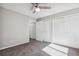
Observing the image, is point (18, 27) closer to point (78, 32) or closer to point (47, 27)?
point (47, 27)

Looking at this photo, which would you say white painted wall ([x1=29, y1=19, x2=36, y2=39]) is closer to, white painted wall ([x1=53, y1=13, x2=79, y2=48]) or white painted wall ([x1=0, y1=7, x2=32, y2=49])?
white painted wall ([x1=0, y1=7, x2=32, y2=49])

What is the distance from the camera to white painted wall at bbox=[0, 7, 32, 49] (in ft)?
9.55

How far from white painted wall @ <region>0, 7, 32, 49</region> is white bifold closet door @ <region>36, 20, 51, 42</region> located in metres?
1.32

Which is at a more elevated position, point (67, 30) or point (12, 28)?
point (12, 28)

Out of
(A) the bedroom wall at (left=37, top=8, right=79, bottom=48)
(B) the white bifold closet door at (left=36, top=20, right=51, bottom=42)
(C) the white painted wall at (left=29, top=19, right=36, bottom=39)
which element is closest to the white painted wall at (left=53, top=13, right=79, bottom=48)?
(A) the bedroom wall at (left=37, top=8, right=79, bottom=48)

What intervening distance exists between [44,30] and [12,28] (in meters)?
2.33

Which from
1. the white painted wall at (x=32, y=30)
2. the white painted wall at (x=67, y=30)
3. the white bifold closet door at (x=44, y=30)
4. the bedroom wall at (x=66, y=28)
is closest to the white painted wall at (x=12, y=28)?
the white bifold closet door at (x=44, y=30)

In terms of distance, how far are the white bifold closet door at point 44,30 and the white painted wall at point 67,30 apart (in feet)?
1.91

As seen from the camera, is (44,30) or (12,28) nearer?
(12,28)

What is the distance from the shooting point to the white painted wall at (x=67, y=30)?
308 cm

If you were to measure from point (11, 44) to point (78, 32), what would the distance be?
3550mm

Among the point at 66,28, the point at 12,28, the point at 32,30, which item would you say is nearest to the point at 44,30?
the point at 32,30

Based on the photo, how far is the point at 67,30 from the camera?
11.1ft

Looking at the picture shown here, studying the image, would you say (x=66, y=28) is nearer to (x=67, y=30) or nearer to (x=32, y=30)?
(x=67, y=30)
